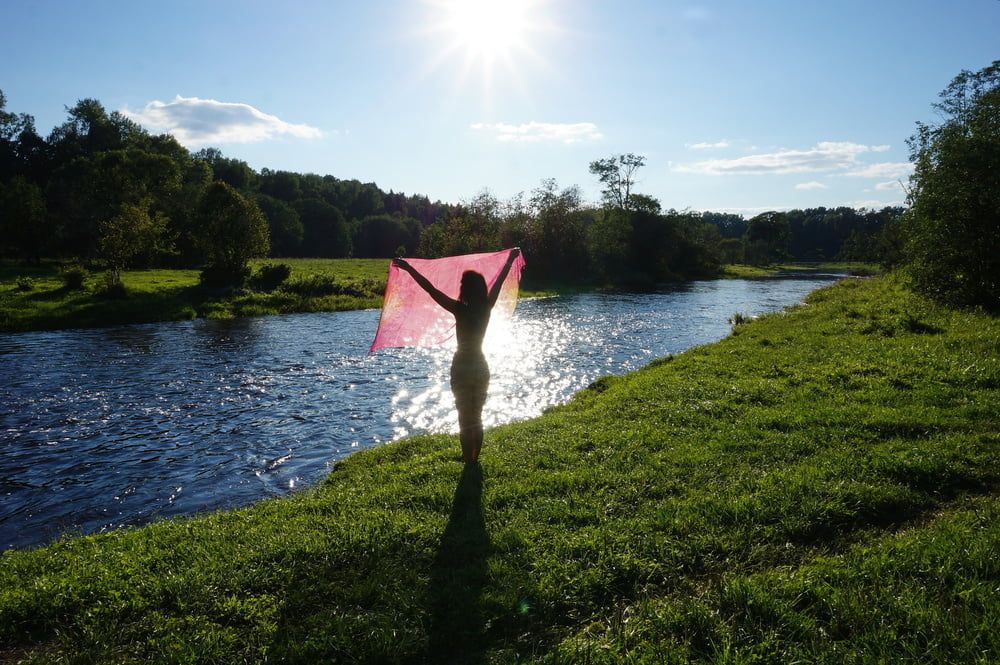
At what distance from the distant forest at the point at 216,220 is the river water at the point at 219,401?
16780 millimetres

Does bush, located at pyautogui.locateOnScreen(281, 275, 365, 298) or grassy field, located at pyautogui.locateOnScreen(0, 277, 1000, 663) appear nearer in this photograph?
grassy field, located at pyautogui.locateOnScreen(0, 277, 1000, 663)

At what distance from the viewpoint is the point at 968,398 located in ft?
38.6

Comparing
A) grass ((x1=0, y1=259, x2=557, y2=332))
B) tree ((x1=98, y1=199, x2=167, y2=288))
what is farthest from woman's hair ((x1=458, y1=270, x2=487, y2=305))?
tree ((x1=98, y1=199, x2=167, y2=288))

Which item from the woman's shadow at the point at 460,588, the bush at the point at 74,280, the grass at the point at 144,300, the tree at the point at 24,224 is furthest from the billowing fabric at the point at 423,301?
the tree at the point at 24,224

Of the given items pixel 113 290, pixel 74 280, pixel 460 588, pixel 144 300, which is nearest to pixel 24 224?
pixel 74 280

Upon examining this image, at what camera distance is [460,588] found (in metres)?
5.73

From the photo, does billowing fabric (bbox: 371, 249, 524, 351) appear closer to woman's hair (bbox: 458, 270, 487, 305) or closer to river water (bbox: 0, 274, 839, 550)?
woman's hair (bbox: 458, 270, 487, 305)

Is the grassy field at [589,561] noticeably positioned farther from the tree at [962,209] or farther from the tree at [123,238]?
the tree at [123,238]

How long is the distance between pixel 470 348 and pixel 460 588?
4062 millimetres

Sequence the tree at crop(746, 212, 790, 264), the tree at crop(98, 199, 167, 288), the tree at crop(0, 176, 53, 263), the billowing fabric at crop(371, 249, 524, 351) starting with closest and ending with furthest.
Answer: the billowing fabric at crop(371, 249, 524, 351) < the tree at crop(98, 199, 167, 288) < the tree at crop(0, 176, 53, 263) < the tree at crop(746, 212, 790, 264)

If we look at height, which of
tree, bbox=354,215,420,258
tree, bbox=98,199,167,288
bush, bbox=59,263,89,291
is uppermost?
tree, bbox=354,215,420,258

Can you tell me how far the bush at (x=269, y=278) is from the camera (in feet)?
156

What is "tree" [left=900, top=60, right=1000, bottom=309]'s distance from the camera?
2327cm

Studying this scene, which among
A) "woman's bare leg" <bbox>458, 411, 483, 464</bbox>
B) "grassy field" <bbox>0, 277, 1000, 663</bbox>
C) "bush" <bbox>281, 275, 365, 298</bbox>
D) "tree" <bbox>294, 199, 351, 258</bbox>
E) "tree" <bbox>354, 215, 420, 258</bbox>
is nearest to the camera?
"grassy field" <bbox>0, 277, 1000, 663</bbox>
